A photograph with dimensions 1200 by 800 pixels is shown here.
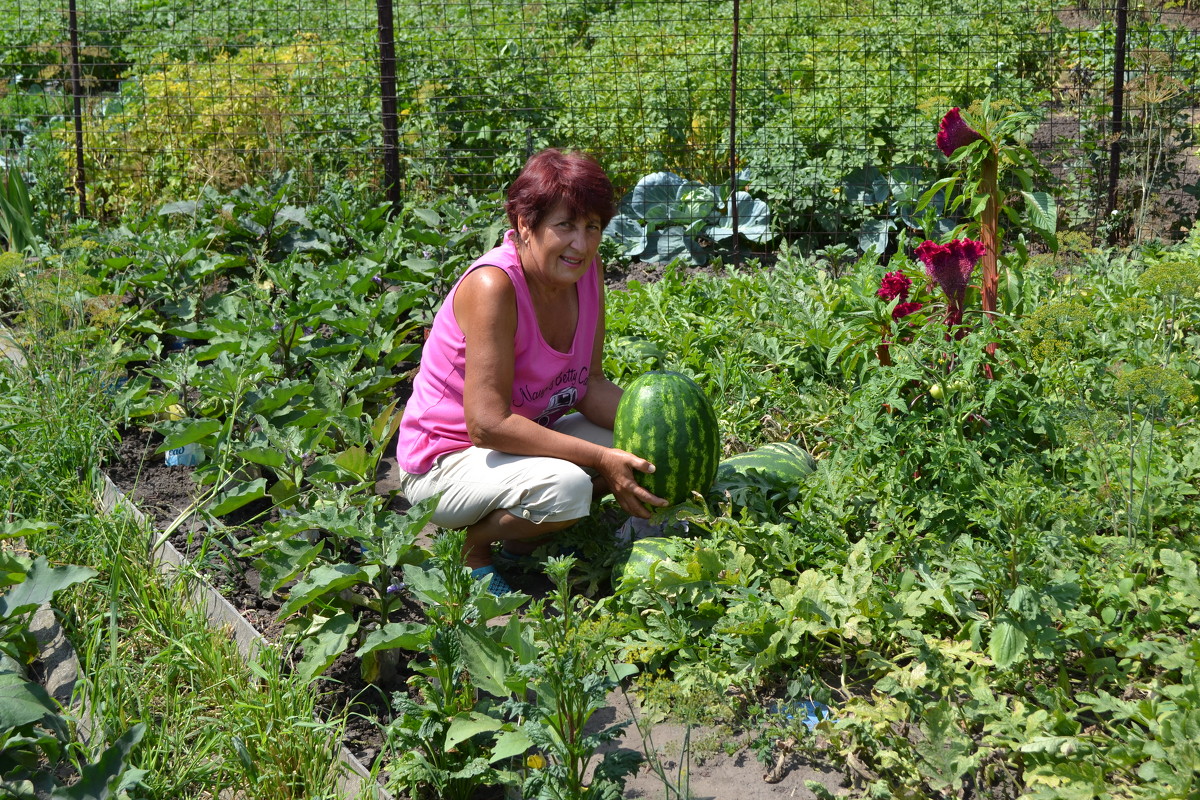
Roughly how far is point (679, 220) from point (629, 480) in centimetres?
326

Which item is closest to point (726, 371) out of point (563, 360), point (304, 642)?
point (563, 360)

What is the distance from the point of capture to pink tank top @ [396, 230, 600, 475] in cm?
356

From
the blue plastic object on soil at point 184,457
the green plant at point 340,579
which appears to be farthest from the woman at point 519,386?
the blue plastic object on soil at point 184,457

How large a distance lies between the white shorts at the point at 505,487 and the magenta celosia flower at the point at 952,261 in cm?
134

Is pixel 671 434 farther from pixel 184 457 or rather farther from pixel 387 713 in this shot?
pixel 184 457

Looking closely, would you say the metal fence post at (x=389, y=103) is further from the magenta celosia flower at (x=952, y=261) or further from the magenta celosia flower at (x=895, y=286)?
the magenta celosia flower at (x=952, y=261)

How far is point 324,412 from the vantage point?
3924 millimetres

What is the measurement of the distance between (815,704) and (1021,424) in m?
1.30

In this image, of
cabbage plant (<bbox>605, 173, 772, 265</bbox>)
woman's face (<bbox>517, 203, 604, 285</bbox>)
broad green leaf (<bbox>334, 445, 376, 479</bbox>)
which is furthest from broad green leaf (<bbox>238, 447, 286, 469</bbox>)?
cabbage plant (<bbox>605, 173, 772, 265</bbox>)

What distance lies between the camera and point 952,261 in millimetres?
3428

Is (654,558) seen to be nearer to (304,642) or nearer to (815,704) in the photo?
(815,704)

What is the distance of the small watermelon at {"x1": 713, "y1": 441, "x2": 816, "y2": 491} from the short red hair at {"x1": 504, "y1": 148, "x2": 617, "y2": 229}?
978mm

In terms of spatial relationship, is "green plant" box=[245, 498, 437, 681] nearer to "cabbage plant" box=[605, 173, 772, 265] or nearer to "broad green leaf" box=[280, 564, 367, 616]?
"broad green leaf" box=[280, 564, 367, 616]

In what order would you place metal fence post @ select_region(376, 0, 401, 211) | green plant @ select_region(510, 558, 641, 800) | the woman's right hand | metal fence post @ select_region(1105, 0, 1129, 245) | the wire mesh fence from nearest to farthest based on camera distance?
green plant @ select_region(510, 558, 641, 800)
the woman's right hand
metal fence post @ select_region(1105, 0, 1129, 245)
the wire mesh fence
metal fence post @ select_region(376, 0, 401, 211)
